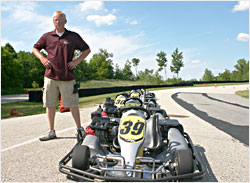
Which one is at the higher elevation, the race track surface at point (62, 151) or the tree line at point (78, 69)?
the tree line at point (78, 69)

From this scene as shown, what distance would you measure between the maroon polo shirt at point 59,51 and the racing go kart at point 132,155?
1.32m

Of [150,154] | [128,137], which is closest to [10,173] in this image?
[128,137]

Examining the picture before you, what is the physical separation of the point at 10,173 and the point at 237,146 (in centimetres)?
379

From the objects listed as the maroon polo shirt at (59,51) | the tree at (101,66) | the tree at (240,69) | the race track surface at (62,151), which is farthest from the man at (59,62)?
the tree at (240,69)

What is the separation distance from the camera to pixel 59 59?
4426mm

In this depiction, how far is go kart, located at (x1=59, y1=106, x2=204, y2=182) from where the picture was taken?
255 cm

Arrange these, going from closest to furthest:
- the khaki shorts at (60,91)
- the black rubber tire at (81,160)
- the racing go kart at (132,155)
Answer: the racing go kart at (132,155)
the black rubber tire at (81,160)
the khaki shorts at (60,91)

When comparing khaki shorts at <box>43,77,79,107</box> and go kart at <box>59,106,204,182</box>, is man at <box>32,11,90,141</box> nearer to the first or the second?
khaki shorts at <box>43,77,79,107</box>

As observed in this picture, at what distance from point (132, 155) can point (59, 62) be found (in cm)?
243

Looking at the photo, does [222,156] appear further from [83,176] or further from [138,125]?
[83,176]

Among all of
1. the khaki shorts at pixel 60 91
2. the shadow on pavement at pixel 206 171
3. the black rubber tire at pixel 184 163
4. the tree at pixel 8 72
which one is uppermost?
the tree at pixel 8 72

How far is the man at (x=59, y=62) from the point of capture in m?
4.43

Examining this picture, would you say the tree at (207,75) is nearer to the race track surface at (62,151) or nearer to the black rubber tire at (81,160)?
the race track surface at (62,151)

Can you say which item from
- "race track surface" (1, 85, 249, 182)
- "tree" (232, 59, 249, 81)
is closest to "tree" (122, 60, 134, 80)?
"tree" (232, 59, 249, 81)
